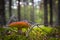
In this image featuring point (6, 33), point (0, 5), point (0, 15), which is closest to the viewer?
point (6, 33)

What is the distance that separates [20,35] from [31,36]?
7.4 inches

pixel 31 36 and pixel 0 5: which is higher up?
pixel 0 5

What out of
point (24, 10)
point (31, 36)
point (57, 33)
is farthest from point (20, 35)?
point (24, 10)

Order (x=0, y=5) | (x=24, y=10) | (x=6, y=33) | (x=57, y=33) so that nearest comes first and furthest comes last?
(x=6, y=33), (x=57, y=33), (x=0, y=5), (x=24, y=10)

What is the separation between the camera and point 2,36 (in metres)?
2.66

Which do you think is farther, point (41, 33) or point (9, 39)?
point (41, 33)

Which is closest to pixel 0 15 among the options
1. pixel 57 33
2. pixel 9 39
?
pixel 57 33

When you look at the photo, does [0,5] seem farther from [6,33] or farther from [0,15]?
[6,33]

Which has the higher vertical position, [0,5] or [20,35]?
[0,5]

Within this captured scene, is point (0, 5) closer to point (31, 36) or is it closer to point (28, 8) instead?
point (31, 36)

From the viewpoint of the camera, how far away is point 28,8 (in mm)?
18984

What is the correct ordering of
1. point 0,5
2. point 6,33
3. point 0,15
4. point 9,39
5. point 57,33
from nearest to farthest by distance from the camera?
1. point 9,39
2. point 6,33
3. point 57,33
4. point 0,5
5. point 0,15

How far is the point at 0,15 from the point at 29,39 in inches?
138

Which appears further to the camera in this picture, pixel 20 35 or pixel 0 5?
pixel 0 5
